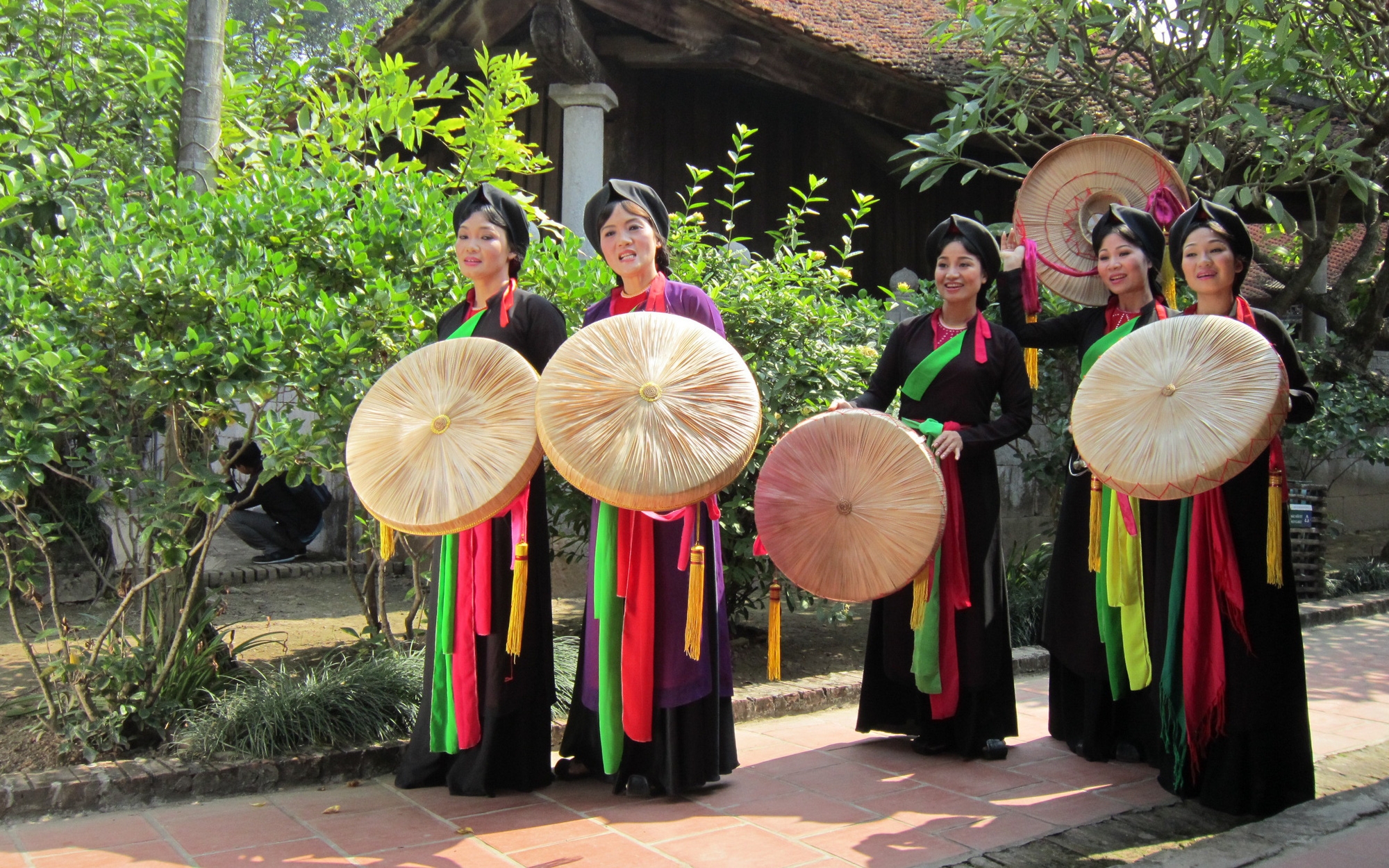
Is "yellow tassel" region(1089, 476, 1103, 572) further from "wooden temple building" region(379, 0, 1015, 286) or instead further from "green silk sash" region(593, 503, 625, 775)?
"wooden temple building" region(379, 0, 1015, 286)

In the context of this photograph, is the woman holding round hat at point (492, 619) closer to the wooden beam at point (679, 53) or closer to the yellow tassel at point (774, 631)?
the yellow tassel at point (774, 631)

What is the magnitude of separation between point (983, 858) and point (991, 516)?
45.4 inches

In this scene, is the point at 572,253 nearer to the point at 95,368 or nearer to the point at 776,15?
the point at 95,368

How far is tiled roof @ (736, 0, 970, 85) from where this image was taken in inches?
273

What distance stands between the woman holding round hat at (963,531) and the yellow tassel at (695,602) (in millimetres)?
734

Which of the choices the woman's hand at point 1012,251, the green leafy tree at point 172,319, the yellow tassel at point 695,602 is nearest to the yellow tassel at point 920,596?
the yellow tassel at point 695,602

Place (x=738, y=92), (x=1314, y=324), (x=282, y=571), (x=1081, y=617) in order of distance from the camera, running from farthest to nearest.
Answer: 1. (x=1314, y=324)
2. (x=738, y=92)
3. (x=282, y=571)
4. (x=1081, y=617)

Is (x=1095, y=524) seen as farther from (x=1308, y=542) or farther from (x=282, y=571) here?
(x=282, y=571)

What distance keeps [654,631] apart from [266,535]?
523cm

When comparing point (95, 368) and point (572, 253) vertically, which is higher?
point (572, 253)

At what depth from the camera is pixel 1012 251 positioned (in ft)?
12.5

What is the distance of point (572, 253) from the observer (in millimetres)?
4090

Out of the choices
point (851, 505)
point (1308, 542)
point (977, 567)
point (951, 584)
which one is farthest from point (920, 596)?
point (1308, 542)

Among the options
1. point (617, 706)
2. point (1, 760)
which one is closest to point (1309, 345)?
point (617, 706)
